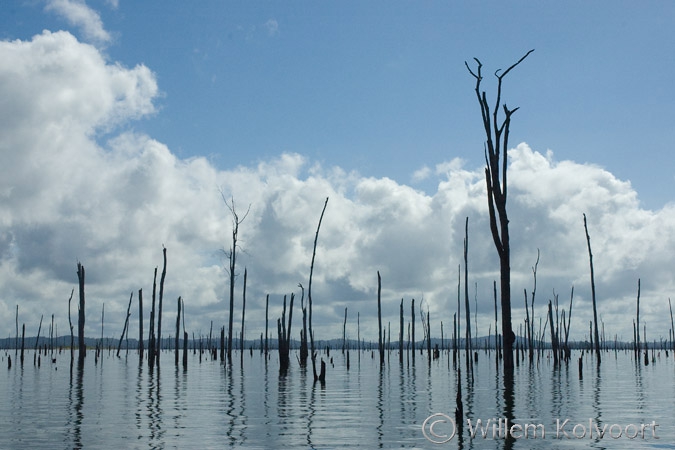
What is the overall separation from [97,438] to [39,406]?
6922 millimetres

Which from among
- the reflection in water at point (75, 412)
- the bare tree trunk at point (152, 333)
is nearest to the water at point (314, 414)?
the reflection in water at point (75, 412)

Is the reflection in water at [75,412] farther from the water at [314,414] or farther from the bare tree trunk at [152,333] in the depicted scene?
the bare tree trunk at [152,333]

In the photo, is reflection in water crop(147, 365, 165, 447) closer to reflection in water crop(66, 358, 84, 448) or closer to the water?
the water

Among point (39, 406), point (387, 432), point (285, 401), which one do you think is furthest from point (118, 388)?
point (387, 432)

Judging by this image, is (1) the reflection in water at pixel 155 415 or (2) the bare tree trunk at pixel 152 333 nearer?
(1) the reflection in water at pixel 155 415

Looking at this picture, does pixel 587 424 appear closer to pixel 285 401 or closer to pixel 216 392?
pixel 285 401

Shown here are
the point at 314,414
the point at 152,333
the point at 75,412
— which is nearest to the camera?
the point at 314,414

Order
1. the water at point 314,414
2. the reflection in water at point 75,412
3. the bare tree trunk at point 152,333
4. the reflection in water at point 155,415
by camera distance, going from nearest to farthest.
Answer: the water at point 314,414 < the reflection in water at point 155,415 < the reflection in water at point 75,412 < the bare tree trunk at point 152,333

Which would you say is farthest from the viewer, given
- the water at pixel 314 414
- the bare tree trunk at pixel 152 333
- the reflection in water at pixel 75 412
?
the bare tree trunk at pixel 152 333

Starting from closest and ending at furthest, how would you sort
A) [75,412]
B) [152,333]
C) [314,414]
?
1. [314,414]
2. [75,412]
3. [152,333]

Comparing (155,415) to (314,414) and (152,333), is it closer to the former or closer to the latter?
(314,414)

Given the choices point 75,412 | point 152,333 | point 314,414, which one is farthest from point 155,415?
point 152,333

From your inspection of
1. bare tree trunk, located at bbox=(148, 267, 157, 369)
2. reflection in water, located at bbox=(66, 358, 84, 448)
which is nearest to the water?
reflection in water, located at bbox=(66, 358, 84, 448)

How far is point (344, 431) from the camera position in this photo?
43.4 ft
